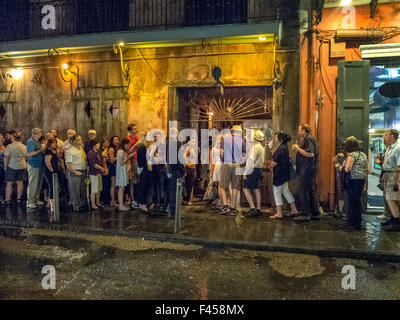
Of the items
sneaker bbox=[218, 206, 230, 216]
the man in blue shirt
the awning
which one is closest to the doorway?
the awning

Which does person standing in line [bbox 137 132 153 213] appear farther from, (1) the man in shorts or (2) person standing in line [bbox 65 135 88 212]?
(1) the man in shorts

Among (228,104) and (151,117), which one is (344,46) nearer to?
(228,104)

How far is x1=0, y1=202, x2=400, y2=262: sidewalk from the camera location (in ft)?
18.8

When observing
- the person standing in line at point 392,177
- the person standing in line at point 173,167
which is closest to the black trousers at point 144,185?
the person standing in line at point 173,167

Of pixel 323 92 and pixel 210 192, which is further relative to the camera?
pixel 210 192

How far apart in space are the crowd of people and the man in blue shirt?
2 centimetres

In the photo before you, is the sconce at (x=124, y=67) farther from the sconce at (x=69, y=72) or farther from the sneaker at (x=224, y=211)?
the sneaker at (x=224, y=211)

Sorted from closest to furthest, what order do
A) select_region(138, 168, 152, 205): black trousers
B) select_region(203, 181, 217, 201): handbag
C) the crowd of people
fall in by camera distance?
1. the crowd of people
2. select_region(138, 168, 152, 205): black trousers
3. select_region(203, 181, 217, 201): handbag

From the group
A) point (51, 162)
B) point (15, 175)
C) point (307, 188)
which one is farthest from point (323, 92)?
point (15, 175)

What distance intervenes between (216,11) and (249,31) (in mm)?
1715

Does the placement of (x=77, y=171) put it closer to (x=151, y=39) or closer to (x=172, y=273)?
(x=151, y=39)

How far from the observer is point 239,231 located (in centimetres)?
676

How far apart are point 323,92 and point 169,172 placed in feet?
15.9
